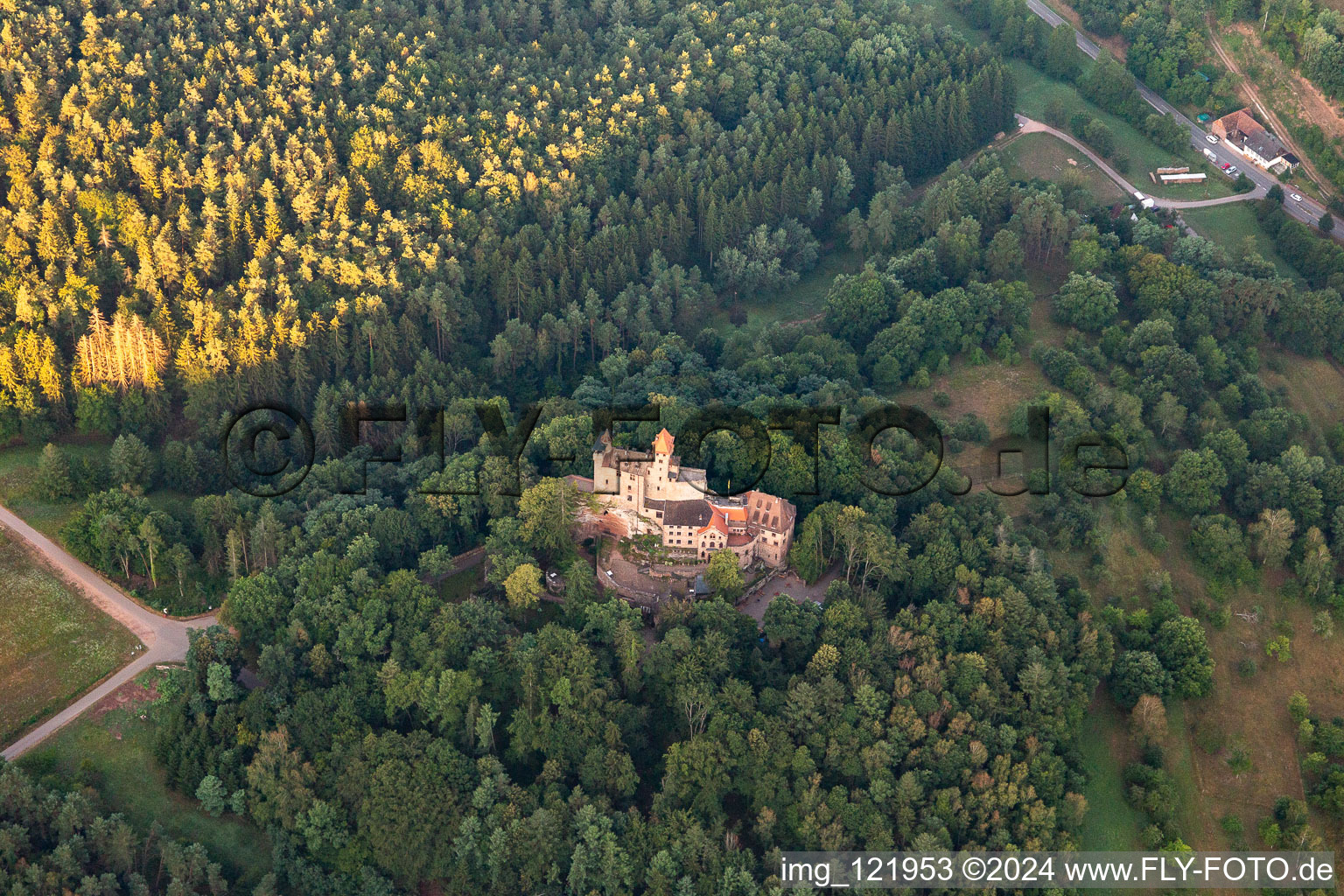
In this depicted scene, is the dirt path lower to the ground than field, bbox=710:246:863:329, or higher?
higher

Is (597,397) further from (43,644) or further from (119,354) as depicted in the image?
(43,644)

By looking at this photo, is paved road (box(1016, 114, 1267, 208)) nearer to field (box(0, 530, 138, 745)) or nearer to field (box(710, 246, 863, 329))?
field (box(710, 246, 863, 329))

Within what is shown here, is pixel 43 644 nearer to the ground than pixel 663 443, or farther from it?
nearer to the ground

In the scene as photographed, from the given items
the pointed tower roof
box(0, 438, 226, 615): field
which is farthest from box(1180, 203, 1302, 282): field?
box(0, 438, 226, 615): field

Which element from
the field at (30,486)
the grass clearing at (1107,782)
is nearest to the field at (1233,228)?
the grass clearing at (1107,782)

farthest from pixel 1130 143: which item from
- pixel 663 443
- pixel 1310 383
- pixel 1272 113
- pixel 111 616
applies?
pixel 111 616

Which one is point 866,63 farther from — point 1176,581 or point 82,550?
point 82,550

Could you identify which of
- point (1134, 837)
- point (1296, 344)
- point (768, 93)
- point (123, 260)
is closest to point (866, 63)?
point (768, 93)

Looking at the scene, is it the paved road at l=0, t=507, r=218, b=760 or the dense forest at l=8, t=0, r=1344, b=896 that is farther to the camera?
the paved road at l=0, t=507, r=218, b=760
